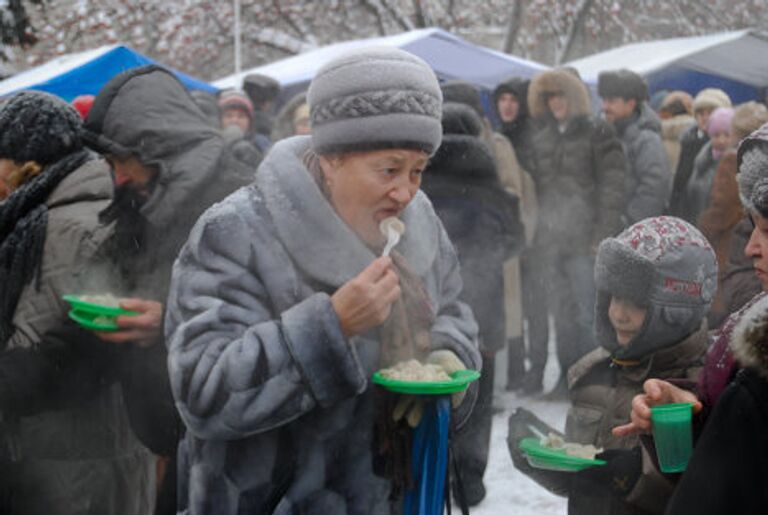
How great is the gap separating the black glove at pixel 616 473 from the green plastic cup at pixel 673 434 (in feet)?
1.65

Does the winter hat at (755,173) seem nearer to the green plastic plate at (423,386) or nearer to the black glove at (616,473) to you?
the green plastic plate at (423,386)

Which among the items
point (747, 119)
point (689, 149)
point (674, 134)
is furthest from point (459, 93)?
point (674, 134)

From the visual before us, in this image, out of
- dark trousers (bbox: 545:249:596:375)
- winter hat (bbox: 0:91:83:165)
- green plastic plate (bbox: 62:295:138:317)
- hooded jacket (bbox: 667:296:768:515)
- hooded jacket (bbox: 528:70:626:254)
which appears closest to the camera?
hooded jacket (bbox: 667:296:768:515)

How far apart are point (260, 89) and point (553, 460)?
22.8 feet

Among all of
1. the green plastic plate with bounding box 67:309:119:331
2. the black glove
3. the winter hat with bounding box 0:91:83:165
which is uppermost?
the winter hat with bounding box 0:91:83:165

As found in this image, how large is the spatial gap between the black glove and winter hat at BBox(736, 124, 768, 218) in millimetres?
873

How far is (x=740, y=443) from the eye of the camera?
4.74 ft

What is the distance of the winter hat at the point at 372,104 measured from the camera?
2.04 m

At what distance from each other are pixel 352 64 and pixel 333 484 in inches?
36.1

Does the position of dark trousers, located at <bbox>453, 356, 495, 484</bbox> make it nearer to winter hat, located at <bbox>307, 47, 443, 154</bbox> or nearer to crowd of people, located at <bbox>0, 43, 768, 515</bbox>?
crowd of people, located at <bbox>0, 43, 768, 515</bbox>

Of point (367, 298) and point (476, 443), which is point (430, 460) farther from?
point (476, 443)

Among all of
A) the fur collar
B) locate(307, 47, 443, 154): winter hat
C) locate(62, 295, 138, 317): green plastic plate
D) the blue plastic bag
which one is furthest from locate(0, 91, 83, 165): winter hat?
the fur collar

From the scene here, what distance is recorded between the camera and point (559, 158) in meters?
6.64

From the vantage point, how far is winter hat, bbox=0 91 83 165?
10.4ft
